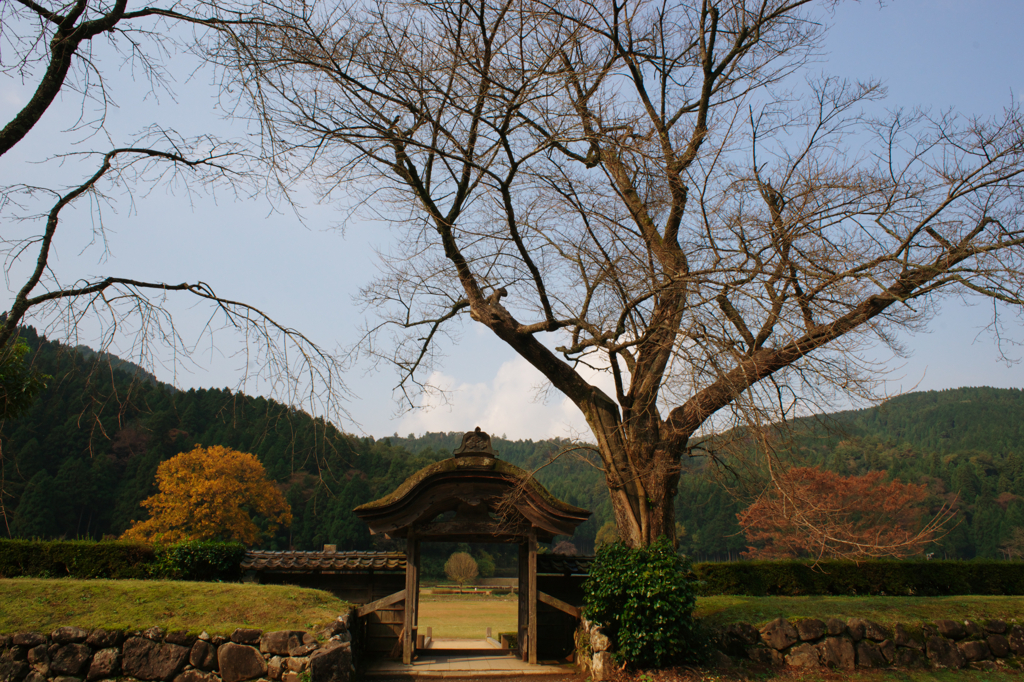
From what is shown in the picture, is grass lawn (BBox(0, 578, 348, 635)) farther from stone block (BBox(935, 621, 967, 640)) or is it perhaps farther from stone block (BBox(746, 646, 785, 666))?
stone block (BBox(935, 621, 967, 640))

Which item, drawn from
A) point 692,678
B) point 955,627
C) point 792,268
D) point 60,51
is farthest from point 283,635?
point 955,627

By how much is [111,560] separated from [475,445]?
6351 millimetres

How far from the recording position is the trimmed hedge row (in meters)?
9.57

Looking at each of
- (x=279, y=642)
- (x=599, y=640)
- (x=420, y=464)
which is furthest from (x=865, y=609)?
(x=420, y=464)

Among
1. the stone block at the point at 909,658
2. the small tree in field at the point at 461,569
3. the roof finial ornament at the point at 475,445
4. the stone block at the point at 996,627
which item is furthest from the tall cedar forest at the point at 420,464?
the small tree in field at the point at 461,569

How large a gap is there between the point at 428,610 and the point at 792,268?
867 inches

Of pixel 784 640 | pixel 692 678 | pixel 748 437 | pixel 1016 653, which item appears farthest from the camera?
pixel 1016 653

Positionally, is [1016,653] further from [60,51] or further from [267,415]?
[60,51]

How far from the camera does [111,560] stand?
9.77 metres

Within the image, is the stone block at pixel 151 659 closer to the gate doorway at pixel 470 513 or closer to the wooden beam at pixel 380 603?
the wooden beam at pixel 380 603

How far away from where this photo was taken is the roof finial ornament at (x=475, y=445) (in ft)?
30.9

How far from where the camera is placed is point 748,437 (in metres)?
6.31

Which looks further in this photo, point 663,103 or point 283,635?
point 663,103

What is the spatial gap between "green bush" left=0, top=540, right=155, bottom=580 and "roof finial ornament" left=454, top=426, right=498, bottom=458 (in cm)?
559
